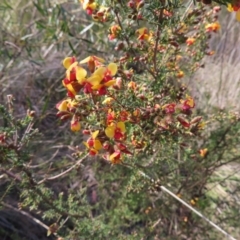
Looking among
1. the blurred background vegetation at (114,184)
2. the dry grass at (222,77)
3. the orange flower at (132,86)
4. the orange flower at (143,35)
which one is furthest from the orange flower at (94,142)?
the dry grass at (222,77)

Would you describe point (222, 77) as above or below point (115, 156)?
above

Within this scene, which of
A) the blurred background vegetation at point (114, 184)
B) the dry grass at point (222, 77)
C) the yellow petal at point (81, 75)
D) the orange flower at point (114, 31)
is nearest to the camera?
the yellow petal at point (81, 75)

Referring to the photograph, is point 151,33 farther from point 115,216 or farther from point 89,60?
point 115,216

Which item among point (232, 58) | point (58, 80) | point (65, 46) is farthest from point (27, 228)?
point (232, 58)

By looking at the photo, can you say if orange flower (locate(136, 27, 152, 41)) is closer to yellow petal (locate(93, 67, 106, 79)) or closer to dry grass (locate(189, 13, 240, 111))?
yellow petal (locate(93, 67, 106, 79))

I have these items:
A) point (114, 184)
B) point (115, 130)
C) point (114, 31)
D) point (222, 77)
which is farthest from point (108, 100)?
point (222, 77)

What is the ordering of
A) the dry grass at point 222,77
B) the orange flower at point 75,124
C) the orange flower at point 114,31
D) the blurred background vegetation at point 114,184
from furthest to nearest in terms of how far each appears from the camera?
the dry grass at point 222,77, the blurred background vegetation at point 114,184, the orange flower at point 114,31, the orange flower at point 75,124

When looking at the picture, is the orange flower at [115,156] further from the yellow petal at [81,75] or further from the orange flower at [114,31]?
the orange flower at [114,31]

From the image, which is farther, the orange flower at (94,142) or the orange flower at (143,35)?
the orange flower at (143,35)

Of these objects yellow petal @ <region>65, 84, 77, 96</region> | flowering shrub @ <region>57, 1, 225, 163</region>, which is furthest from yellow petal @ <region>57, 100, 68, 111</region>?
yellow petal @ <region>65, 84, 77, 96</region>

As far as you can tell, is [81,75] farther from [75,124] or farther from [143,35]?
[143,35]

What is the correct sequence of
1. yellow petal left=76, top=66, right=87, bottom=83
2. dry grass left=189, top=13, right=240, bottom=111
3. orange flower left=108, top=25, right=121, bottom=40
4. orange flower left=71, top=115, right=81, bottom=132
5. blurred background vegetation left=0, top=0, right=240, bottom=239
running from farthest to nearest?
dry grass left=189, top=13, right=240, bottom=111 → blurred background vegetation left=0, top=0, right=240, bottom=239 → orange flower left=108, top=25, right=121, bottom=40 → orange flower left=71, top=115, right=81, bottom=132 → yellow petal left=76, top=66, right=87, bottom=83

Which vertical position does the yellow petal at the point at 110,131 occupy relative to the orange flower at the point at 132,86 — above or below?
below

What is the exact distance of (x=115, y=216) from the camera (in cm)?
233
